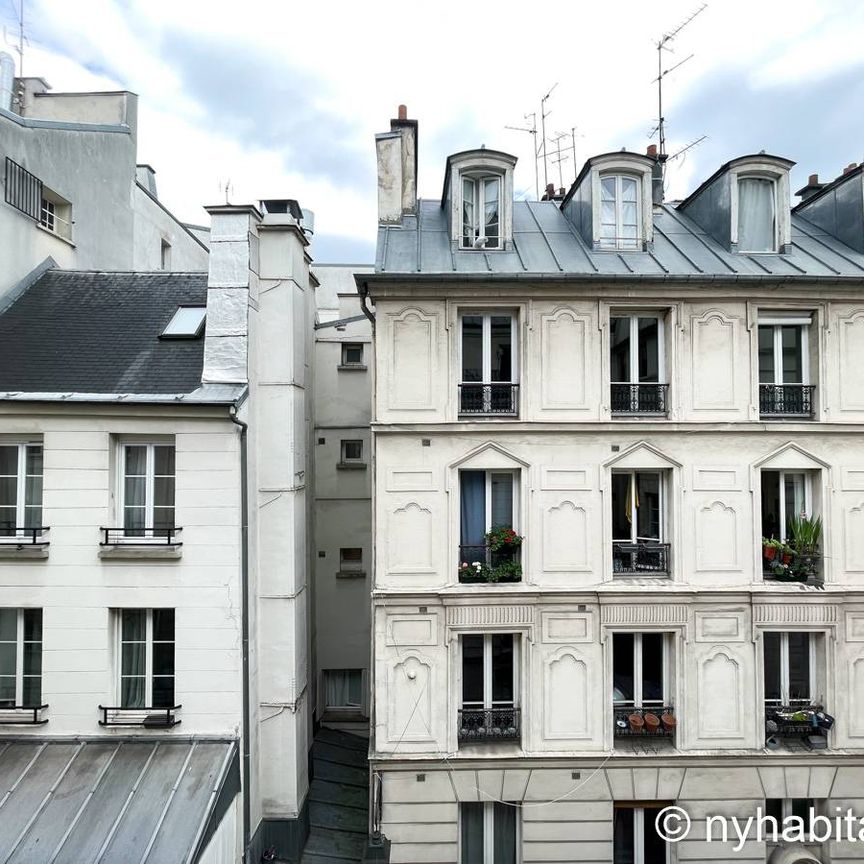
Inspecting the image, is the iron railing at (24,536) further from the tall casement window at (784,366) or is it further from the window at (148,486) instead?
the tall casement window at (784,366)

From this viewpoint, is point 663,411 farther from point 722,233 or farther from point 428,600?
point 428,600

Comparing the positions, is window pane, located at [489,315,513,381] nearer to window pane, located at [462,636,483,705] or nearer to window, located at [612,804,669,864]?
window pane, located at [462,636,483,705]

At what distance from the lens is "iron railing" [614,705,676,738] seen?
1122 cm

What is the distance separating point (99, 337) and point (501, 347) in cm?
787

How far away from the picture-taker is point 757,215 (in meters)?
12.7

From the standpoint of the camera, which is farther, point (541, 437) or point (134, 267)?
point (134, 267)

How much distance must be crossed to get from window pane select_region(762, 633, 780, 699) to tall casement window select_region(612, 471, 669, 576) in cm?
255

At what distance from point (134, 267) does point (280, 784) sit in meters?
13.7

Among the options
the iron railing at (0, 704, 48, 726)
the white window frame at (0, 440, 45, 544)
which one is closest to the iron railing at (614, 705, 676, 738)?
the iron railing at (0, 704, 48, 726)

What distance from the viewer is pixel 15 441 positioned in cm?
1043

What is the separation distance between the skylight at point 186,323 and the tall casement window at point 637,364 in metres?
8.12

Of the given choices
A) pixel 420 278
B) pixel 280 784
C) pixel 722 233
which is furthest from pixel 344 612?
pixel 722 233

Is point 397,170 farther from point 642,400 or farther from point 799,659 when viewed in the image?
point 799,659

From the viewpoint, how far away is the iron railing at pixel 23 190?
12633mm
